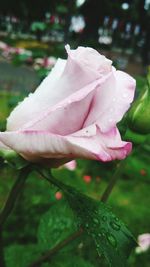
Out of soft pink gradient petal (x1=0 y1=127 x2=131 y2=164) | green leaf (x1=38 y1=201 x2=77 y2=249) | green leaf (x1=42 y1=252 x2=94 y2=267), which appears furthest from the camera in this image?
green leaf (x1=38 y1=201 x2=77 y2=249)

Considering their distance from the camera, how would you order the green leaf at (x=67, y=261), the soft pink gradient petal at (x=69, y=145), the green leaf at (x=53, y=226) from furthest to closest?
the green leaf at (x=53, y=226) < the green leaf at (x=67, y=261) < the soft pink gradient petal at (x=69, y=145)

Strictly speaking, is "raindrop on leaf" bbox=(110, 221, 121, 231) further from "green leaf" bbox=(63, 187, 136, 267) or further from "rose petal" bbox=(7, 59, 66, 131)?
"rose petal" bbox=(7, 59, 66, 131)

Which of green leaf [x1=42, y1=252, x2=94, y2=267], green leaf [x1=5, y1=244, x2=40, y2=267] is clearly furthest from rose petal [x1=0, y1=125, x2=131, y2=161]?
green leaf [x1=5, y1=244, x2=40, y2=267]

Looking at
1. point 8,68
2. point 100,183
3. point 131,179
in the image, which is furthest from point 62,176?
point 8,68

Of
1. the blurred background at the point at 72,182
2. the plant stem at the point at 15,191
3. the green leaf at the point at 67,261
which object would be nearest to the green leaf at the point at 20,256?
the blurred background at the point at 72,182

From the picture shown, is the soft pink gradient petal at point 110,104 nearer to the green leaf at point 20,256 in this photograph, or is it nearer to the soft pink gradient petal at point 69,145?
the soft pink gradient petal at point 69,145

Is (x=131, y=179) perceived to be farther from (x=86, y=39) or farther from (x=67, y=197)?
(x=67, y=197)
